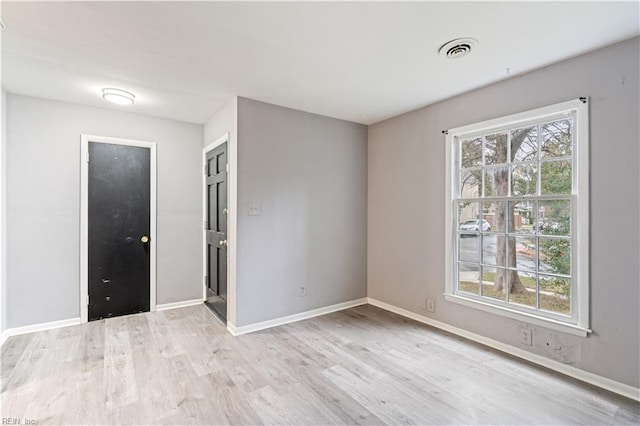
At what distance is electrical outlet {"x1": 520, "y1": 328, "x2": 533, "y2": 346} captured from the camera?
2.55m

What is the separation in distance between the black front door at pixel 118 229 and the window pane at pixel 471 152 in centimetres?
369

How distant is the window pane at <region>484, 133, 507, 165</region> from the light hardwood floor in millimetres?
1777

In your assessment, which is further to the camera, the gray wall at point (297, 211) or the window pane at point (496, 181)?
the gray wall at point (297, 211)

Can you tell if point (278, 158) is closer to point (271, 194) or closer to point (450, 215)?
point (271, 194)

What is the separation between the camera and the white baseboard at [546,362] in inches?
82.5

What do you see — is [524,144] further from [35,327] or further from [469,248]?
[35,327]

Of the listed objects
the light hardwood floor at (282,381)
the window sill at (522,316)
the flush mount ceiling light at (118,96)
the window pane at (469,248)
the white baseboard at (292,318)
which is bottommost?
the light hardwood floor at (282,381)

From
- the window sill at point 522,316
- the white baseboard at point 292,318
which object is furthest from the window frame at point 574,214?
the white baseboard at point 292,318

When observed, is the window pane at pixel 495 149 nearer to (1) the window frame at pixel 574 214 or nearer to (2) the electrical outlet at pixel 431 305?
(1) the window frame at pixel 574 214

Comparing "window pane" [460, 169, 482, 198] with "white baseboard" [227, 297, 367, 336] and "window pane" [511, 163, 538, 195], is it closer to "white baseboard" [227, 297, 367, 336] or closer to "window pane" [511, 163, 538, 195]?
"window pane" [511, 163, 538, 195]

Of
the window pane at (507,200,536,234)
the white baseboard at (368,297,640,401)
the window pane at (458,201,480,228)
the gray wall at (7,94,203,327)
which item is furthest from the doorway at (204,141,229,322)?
the window pane at (507,200,536,234)

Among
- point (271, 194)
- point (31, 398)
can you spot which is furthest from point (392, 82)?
point (31, 398)

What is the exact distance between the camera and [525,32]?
200 centimetres

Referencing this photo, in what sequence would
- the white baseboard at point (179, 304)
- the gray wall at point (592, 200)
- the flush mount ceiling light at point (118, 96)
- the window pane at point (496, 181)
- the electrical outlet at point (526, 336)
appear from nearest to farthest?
1. the gray wall at point (592, 200)
2. the electrical outlet at point (526, 336)
3. the window pane at point (496, 181)
4. the flush mount ceiling light at point (118, 96)
5. the white baseboard at point (179, 304)
